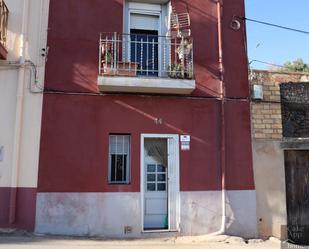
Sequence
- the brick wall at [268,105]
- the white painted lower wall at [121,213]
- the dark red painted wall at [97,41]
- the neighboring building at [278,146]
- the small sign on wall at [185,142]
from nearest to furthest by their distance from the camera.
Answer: the white painted lower wall at [121,213] → the dark red painted wall at [97,41] → the small sign on wall at [185,142] → the neighboring building at [278,146] → the brick wall at [268,105]

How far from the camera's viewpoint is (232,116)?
33.1 feet

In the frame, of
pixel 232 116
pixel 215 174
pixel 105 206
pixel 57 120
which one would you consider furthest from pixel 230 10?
pixel 105 206

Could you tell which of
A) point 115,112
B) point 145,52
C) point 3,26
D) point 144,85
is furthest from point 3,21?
point 144,85

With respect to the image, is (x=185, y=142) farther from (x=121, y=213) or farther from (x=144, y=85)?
(x=121, y=213)

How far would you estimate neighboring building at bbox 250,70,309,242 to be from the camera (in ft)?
32.8

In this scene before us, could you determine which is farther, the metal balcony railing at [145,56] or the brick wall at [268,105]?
the brick wall at [268,105]

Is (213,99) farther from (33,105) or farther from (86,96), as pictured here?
(33,105)

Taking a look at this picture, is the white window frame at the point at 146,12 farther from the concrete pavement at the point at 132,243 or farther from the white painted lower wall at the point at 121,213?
the concrete pavement at the point at 132,243

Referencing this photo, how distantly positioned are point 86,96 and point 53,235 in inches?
126

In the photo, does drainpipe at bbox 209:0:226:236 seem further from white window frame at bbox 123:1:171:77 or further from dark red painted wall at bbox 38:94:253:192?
white window frame at bbox 123:1:171:77

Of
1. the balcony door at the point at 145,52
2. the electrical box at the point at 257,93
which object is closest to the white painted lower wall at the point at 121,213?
the electrical box at the point at 257,93

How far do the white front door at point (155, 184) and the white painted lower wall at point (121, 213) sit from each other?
34cm

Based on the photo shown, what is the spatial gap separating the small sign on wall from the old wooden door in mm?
2569

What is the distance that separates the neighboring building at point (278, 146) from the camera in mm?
10008
